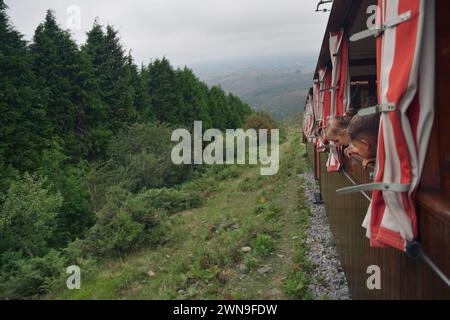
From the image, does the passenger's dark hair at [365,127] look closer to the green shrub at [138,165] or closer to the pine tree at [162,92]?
the green shrub at [138,165]

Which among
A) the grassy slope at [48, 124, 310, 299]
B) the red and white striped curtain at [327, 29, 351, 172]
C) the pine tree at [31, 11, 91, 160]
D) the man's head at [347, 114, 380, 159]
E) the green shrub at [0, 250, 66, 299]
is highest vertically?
the pine tree at [31, 11, 91, 160]

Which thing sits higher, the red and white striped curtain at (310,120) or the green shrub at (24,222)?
the red and white striped curtain at (310,120)

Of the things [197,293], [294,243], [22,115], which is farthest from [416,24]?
[22,115]

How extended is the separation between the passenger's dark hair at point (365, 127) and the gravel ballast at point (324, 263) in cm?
260

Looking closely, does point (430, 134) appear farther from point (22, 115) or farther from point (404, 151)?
point (22, 115)

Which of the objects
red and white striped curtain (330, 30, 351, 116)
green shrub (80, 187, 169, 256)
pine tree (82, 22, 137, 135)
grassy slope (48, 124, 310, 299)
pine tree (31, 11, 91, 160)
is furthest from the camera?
pine tree (82, 22, 137, 135)

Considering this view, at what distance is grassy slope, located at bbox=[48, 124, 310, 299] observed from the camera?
5.09 meters

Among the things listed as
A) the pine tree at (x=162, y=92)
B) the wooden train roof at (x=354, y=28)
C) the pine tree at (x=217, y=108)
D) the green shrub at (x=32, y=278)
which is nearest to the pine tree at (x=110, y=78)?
the pine tree at (x=162, y=92)

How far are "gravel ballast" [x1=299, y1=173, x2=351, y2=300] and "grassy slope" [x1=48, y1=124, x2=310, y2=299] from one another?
173mm

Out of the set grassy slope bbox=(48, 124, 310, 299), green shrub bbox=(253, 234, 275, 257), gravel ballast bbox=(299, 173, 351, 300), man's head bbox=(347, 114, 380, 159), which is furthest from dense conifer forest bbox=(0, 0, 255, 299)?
man's head bbox=(347, 114, 380, 159)

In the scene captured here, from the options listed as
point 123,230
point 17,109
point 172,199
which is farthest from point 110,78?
point 123,230

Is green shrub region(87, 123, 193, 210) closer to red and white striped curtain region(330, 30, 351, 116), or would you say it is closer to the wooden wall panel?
red and white striped curtain region(330, 30, 351, 116)

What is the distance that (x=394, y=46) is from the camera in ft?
5.69

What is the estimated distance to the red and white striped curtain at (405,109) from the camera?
5.19 feet
